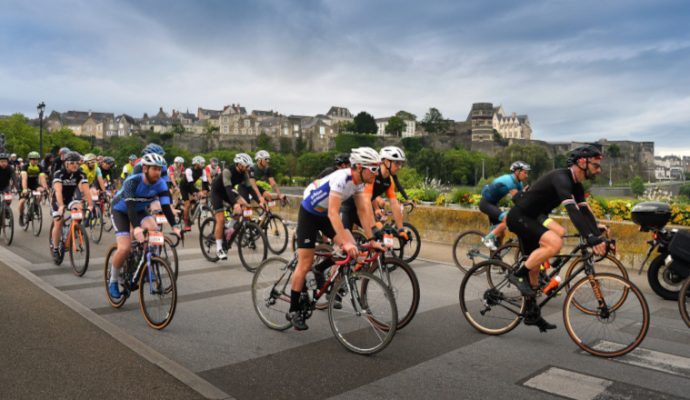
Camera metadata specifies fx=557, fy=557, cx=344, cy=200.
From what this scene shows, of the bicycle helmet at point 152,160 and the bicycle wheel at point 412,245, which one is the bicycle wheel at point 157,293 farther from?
the bicycle wheel at point 412,245

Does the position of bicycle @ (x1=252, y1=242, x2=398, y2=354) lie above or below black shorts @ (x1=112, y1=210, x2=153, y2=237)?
below

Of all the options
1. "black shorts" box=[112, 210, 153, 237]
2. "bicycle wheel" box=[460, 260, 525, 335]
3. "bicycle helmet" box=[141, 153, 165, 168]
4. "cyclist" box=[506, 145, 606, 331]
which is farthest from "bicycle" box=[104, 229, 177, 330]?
"cyclist" box=[506, 145, 606, 331]

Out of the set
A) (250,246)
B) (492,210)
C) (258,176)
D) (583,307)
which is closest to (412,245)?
(492,210)

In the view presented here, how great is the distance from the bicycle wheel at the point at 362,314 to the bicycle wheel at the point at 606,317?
180 cm

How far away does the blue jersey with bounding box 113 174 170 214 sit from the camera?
6.33 metres

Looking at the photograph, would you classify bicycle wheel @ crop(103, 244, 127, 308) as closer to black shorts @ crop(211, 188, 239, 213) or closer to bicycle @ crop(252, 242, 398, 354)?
bicycle @ crop(252, 242, 398, 354)

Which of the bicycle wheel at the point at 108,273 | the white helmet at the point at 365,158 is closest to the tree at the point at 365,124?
the bicycle wheel at the point at 108,273

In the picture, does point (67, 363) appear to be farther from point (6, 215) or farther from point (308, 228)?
point (6, 215)

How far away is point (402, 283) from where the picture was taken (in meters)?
5.55

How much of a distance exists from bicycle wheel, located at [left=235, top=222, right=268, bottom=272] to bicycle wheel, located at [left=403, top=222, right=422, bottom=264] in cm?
273

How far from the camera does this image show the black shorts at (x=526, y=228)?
5696 mm

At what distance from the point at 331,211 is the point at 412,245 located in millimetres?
5836

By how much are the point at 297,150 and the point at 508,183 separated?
139646 millimetres

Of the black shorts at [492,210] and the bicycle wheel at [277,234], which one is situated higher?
the black shorts at [492,210]
